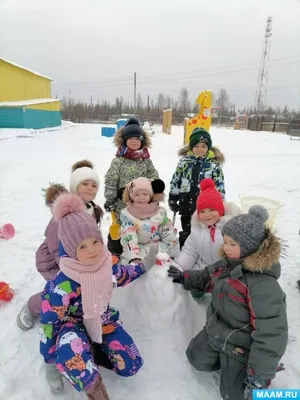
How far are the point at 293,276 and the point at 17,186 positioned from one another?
5615 mm

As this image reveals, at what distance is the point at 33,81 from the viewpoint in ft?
80.0

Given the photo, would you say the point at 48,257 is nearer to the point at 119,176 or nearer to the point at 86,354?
the point at 86,354

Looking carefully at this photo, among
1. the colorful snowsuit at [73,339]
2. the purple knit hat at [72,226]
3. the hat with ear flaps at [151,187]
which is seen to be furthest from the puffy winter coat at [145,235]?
the purple knit hat at [72,226]

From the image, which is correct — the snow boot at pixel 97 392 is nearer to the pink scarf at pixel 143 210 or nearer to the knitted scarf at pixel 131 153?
the pink scarf at pixel 143 210

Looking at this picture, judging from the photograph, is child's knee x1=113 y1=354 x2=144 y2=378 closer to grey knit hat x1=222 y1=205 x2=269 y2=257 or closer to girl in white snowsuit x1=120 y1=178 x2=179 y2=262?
girl in white snowsuit x1=120 y1=178 x2=179 y2=262

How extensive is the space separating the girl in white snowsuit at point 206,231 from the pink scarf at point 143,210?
1.25ft

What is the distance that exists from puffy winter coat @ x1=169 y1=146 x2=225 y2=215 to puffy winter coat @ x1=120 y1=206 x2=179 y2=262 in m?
0.63

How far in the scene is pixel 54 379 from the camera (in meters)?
1.84

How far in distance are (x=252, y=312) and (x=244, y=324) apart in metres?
0.14

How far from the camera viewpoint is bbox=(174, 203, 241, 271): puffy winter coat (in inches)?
94.9

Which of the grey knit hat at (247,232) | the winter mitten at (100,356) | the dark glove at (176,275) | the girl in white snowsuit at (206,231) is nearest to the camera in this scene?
the grey knit hat at (247,232)

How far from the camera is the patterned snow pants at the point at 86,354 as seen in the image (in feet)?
5.34

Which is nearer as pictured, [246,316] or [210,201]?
[246,316]

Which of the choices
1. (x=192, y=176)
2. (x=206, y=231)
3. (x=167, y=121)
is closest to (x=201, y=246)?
(x=206, y=231)
